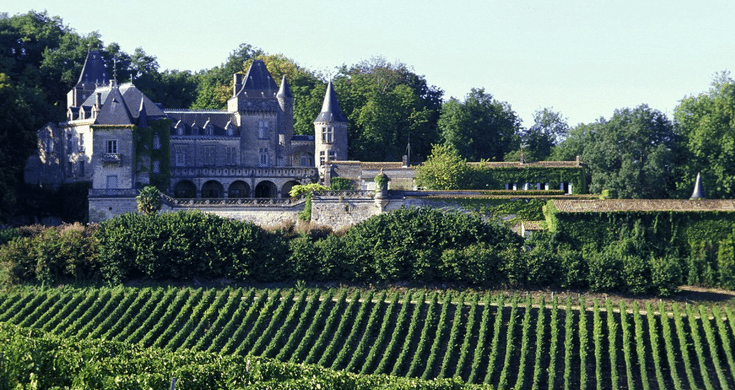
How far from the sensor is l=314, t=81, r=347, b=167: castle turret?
58156 millimetres

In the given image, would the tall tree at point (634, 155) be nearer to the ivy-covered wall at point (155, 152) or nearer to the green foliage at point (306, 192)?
the green foliage at point (306, 192)

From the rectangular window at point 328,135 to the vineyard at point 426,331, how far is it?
18.1 m

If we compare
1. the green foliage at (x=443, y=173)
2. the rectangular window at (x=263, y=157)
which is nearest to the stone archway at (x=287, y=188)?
the rectangular window at (x=263, y=157)

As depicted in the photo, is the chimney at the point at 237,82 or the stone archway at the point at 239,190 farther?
the chimney at the point at 237,82

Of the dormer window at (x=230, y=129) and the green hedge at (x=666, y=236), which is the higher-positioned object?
the dormer window at (x=230, y=129)

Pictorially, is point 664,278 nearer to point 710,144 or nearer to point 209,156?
point 710,144

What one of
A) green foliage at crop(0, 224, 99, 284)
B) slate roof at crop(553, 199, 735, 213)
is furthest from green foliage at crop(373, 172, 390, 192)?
green foliage at crop(0, 224, 99, 284)

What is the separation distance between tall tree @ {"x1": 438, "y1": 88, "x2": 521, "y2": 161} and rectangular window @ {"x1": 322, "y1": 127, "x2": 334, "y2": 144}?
6.73m

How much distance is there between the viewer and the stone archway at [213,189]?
56.9 metres

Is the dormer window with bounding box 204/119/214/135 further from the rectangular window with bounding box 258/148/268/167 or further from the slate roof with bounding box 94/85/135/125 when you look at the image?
the slate roof with bounding box 94/85/135/125

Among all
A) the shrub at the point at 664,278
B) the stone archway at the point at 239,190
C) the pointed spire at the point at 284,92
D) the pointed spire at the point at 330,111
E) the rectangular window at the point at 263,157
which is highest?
the pointed spire at the point at 284,92

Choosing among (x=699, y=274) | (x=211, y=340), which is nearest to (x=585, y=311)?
(x=699, y=274)

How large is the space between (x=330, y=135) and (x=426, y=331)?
917 inches

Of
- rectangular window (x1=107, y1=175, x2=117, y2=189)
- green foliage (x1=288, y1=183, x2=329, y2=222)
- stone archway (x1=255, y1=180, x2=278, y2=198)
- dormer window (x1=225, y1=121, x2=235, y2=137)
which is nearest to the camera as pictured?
green foliage (x1=288, y1=183, x2=329, y2=222)
